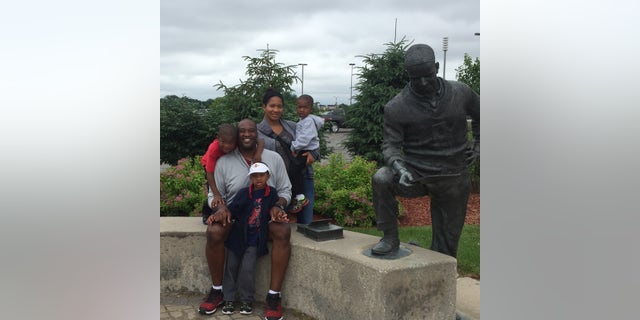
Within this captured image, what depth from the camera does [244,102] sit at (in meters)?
A: 8.51

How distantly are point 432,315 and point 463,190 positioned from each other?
2.90 ft

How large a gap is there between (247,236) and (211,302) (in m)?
0.60

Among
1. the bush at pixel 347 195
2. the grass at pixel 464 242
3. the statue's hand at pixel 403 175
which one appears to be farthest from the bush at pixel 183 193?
the statue's hand at pixel 403 175

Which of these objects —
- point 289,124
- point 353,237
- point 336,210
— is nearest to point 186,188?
point 336,210

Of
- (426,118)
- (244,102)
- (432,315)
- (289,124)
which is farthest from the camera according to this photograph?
(244,102)

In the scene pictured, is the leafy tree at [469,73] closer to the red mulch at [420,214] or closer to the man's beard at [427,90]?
the red mulch at [420,214]

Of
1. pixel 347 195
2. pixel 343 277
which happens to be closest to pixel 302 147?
pixel 343 277

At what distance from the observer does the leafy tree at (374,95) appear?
906 cm

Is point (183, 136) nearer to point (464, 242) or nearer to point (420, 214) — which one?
point (420, 214)

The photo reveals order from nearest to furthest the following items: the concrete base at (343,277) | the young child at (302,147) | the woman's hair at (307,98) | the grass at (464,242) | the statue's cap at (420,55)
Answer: the statue's cap at (420,55), the concrete base at (343,277), the young child at (302,147), the woman's hair at (307,98), the grass at (464,242)

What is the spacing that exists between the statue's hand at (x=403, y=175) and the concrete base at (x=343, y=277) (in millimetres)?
551

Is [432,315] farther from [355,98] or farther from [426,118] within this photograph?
[355,98]

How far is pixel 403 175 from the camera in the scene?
10.5 feet

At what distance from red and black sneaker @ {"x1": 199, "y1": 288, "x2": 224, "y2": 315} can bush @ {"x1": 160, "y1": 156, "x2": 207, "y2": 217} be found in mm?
2592
